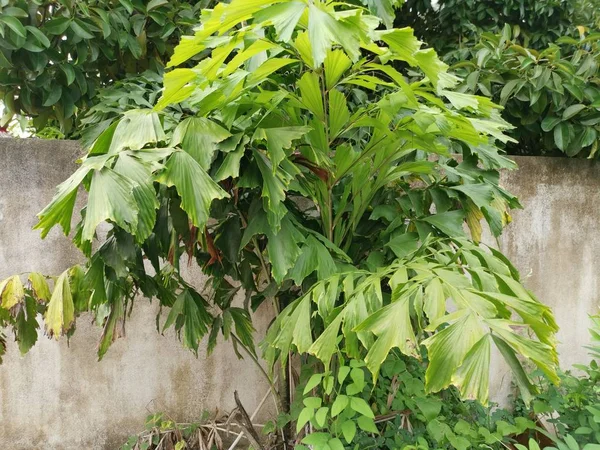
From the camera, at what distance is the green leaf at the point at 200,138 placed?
3.95 ft

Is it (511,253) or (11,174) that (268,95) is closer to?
(11,174)

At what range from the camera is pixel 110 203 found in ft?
3.33

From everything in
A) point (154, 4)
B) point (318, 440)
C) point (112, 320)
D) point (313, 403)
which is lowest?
point (318, 440)

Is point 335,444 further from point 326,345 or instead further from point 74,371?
point 74,371

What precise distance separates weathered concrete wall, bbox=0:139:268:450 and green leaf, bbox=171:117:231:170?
1.26 metres

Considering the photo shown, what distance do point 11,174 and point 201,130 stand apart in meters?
1.40

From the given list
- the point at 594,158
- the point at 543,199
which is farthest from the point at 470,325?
the point at 594,158

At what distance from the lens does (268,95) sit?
1.35 metres

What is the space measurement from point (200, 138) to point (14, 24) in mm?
1267

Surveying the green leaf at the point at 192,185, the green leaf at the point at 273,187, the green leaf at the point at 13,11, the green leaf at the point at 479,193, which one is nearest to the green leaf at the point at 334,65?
the green leaf at the point at 273,187

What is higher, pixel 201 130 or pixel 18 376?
pixel 201 130

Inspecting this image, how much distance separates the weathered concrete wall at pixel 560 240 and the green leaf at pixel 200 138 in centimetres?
192

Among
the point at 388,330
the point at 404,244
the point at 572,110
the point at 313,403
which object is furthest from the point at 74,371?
the point at 572,110

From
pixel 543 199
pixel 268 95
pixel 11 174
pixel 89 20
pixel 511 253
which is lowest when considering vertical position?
pixel 511 253
